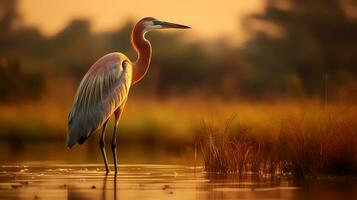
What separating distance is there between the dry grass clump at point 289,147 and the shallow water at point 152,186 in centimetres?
35

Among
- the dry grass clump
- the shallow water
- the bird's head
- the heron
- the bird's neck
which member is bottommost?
the shallow water

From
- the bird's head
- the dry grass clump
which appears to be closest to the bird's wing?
the bird's head

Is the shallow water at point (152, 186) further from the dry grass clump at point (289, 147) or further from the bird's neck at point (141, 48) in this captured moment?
the bird's neck at point (141, 48)

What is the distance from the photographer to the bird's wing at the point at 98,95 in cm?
1712

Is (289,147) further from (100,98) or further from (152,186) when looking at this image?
(100,98)

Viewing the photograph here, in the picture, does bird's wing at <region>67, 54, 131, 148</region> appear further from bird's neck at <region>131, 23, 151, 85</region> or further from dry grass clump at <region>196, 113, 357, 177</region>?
dry grass clump at <region>196, 113, 357, 177</region>

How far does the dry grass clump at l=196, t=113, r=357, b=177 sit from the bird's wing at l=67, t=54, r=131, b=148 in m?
1.73

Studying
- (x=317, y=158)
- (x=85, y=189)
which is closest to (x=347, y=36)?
(x=317, y=158)

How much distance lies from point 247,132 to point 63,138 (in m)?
15.0

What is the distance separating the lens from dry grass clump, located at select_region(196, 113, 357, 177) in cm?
1542

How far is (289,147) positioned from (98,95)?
3353mm

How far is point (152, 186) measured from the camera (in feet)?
46.8

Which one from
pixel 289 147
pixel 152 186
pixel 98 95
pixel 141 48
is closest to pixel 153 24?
pixel 141 48

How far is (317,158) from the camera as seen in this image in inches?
607
